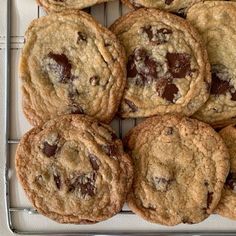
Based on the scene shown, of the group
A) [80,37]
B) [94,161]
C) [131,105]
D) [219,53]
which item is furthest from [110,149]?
[219,53]

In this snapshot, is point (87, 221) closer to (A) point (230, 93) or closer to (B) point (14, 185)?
(B) point (14, 185)

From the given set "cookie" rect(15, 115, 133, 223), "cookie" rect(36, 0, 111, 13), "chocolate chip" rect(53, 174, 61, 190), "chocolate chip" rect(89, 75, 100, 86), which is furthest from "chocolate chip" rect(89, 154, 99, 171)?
"cookie" rect(36, 0, 111, 13)

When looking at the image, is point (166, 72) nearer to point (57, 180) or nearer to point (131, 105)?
point (131, 105)

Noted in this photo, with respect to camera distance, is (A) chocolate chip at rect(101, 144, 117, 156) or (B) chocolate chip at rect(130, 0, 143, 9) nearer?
(A) chocolate chip at rect(101, 144, 117, 156)

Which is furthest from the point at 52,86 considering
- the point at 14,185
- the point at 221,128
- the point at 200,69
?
the point at 221,128

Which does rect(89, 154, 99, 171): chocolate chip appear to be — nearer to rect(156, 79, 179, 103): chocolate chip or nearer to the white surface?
the white surface

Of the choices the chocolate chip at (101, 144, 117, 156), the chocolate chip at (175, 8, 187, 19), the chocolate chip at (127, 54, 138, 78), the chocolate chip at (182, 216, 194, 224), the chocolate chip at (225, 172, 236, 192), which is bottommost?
the chocolate chip at (182, 216, 194, 224)
